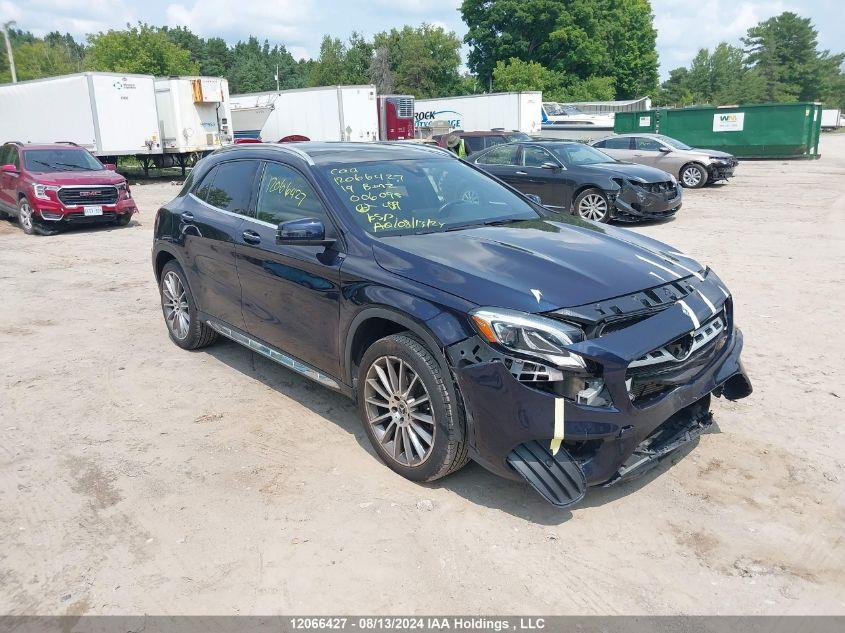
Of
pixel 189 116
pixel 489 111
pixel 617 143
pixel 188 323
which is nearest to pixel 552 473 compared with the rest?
pixel 188 323

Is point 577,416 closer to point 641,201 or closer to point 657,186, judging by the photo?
point 641,201

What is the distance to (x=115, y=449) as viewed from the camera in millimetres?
4344

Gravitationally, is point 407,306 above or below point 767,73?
below

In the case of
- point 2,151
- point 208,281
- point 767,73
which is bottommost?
point 208,281

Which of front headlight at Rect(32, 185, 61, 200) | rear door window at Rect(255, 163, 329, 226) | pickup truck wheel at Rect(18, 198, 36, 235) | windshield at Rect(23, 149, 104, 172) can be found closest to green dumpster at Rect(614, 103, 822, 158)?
windshield at Rect(23, 149, 104, 172)

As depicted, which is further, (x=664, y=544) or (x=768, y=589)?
(x=664, y=544)

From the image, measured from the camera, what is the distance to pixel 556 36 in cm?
5741

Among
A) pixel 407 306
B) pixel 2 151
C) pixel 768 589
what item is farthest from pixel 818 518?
pixel 2 151

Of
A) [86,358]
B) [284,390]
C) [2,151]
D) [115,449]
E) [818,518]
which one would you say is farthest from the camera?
[2,151]

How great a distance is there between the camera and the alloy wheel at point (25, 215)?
44.8ft

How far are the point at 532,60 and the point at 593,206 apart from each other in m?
52.1

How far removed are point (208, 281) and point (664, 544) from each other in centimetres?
384

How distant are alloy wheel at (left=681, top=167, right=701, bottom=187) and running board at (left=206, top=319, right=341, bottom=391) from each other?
1650cm

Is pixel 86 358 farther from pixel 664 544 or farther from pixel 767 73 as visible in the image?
pixel 767 73
